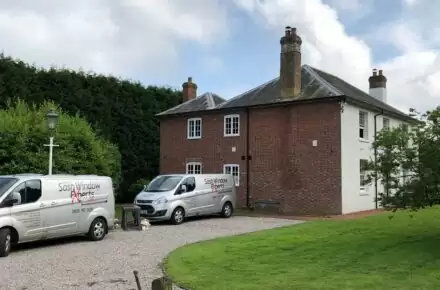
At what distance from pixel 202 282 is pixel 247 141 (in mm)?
19164

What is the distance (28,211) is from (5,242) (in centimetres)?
107

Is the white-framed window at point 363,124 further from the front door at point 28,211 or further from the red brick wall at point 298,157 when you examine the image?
the front door at point 28,211

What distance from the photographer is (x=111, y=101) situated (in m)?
30.7

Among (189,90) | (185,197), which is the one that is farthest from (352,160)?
(189,90)

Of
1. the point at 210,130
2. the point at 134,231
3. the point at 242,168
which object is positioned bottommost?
the point at 134,231

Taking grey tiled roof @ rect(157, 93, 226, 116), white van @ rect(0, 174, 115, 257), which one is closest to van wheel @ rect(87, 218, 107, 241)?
white van @ rect(0, 174, 115, 257)

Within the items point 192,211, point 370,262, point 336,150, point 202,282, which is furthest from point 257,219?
point 202,282

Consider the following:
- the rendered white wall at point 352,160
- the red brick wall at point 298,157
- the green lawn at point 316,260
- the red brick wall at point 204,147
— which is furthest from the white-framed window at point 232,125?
the green lawn at point 316,260

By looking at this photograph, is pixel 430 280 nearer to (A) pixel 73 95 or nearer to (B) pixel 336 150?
(B) pixel 336 150

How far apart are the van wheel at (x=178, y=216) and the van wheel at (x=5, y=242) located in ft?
26.9

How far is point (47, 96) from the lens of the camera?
27484 mm

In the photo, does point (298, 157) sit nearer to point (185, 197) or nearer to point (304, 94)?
point (304, 94)

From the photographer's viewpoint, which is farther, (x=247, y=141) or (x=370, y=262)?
(x=247, y=141)

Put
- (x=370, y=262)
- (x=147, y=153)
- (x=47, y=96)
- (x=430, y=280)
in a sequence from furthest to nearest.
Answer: (x=147, y=153) < (x=47, y=96) < (x=370, y=262) < (x=430, y=280)
